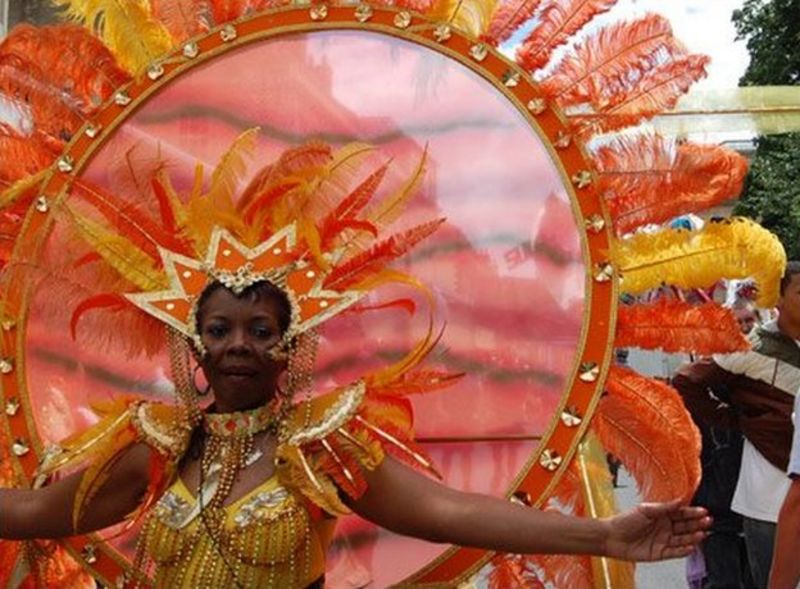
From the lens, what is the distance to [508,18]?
3.08 m

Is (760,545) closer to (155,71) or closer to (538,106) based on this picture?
(538,106)

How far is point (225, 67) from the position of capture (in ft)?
10.6

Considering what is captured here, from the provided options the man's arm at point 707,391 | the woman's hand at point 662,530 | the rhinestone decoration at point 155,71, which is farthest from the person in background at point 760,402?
the rhinestone decoration at point 155,71

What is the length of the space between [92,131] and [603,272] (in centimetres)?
131

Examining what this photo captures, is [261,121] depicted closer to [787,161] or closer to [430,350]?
[430,350]

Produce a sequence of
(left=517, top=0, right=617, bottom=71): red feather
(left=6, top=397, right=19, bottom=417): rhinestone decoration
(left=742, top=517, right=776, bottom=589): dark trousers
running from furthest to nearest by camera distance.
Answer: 1. (left=742, top=517, right=776, bottom=589): dark trousers
2. (left=6, top=397, right=19, bottom=417): rhinestone decoration
3. (left=517, top=0, right=617, bottom=71): red feather

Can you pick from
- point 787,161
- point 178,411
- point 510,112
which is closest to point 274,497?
point 178,411

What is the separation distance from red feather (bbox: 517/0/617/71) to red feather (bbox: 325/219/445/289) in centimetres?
48

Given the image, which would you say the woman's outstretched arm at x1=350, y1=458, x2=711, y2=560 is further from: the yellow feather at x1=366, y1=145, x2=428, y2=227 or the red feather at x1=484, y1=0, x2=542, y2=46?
the red feather at x1=484, y1=0, x2=542, y2=46

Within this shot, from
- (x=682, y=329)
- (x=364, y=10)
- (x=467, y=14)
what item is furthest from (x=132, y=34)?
(x=682, y=329)

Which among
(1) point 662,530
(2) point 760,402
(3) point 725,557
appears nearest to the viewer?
(1) point 662,530

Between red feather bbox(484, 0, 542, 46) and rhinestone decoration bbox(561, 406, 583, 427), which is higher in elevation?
red feather bbox(484, 0, 542, 46)

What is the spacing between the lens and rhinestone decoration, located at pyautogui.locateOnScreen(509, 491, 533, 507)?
9.63ft

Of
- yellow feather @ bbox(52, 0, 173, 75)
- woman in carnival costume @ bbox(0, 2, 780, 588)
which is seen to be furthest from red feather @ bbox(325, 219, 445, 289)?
yellow feather @ bbox(52, 0, 173, 75)
